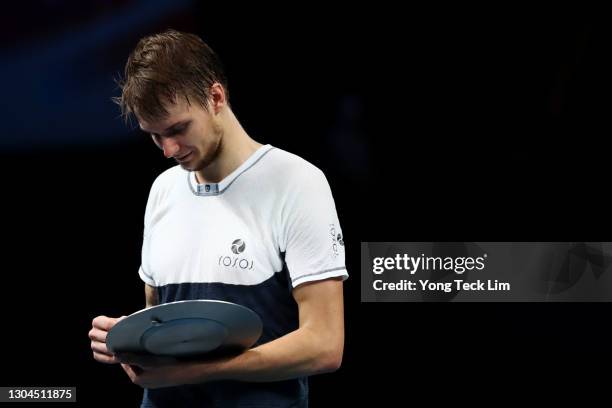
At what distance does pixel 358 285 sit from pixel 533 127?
0.92 m

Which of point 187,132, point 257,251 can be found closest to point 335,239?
point 257,251

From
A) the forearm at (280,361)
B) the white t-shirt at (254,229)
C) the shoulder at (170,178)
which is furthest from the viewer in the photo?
the shoulder at (170,178)

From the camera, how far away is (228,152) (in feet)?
5.56

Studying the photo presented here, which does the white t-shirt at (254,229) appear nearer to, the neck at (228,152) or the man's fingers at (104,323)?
the neck at (228,152)

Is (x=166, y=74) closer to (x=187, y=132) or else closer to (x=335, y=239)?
(x=187, y=132)

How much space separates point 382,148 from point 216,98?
1476 millimetres

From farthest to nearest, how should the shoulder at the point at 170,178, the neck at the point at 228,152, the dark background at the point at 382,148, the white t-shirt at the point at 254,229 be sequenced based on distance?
the dark background at the point at 382,148 < the shoulder at the point at 170,178 < the neck at the point at 228,152 < the white t-shirt at the point at 254,229

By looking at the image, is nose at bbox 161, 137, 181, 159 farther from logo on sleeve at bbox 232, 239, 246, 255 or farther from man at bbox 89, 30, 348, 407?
logo on sleeve at bbox 232, 239, 246, 255

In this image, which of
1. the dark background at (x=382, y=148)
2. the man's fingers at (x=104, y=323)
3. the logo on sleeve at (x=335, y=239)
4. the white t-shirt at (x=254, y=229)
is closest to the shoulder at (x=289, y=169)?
the white t-shirt at (x=254, y=229)

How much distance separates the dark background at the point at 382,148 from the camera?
301cm

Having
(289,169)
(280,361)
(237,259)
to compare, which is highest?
(289,169)

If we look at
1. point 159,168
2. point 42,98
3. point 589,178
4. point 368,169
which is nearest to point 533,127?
point 589,178

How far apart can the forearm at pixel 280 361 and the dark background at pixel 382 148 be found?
4.86 ft

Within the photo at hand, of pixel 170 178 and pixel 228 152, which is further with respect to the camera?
pixel 170 178
